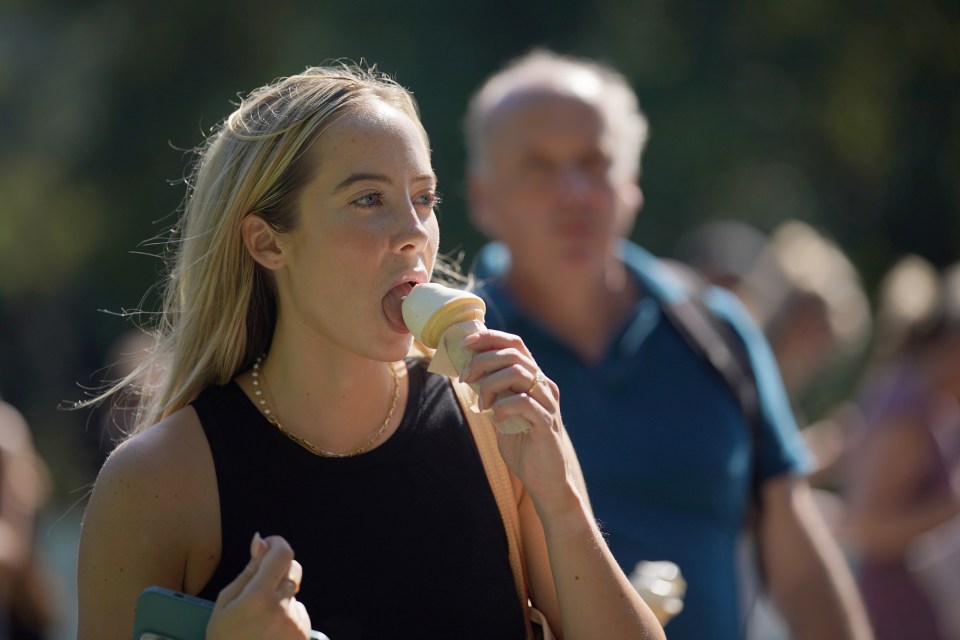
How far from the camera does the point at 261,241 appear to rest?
2605 mm

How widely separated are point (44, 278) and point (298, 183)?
15.5 meters

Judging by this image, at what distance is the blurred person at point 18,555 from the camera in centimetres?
538

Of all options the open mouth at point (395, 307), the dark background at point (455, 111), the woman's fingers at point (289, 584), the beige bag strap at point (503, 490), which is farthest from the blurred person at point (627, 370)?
the dark background at point (455, 111)

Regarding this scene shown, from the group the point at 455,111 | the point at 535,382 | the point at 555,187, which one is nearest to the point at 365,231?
the point at 535,382

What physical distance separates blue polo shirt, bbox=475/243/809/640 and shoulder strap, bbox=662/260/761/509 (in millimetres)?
20

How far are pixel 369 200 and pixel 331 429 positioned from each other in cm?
48

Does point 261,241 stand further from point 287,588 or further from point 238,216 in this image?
point 287,588

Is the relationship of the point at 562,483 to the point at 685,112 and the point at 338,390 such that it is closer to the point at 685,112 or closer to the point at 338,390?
the point at 338,390

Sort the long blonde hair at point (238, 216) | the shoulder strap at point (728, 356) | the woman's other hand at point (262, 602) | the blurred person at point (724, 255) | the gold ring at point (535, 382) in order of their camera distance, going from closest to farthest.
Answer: the woman's other hand at point (262, 602) → the gold ring at point (535, 382) → the long blonde hair at point (238, 216) → the shoulder strap at point (728, 356) → the blurred person at point (724, 255)

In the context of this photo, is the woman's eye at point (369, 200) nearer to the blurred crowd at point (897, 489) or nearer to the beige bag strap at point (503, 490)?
the beige bag strap at point (503, 490)

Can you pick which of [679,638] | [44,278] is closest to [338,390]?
[679,638]

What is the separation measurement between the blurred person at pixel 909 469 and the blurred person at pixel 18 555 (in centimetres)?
360

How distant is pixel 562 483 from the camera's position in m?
2.35

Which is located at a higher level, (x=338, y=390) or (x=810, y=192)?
(x=810, y=192)
